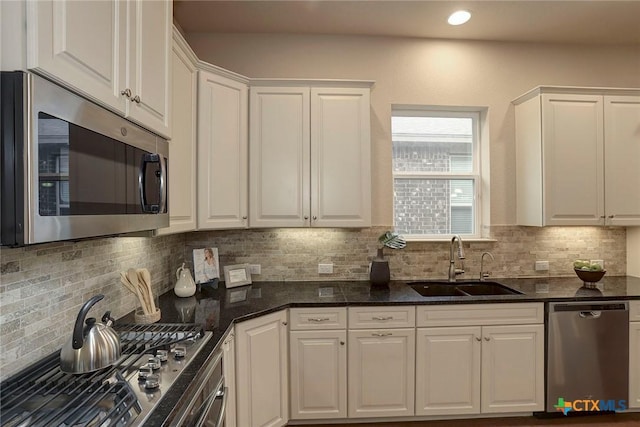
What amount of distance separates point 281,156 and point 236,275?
979mm

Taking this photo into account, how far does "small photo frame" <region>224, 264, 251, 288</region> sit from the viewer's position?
8.52 ft

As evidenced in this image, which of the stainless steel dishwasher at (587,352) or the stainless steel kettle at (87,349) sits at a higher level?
the stainless steel kettle at (87,349)

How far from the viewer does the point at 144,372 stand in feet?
3.71

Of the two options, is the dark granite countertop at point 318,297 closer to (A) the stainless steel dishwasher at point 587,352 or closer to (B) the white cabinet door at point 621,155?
(A) the stainless steel dishwasher at point 587,352

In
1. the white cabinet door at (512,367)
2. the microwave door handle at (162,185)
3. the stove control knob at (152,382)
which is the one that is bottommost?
the white cabinet door at (512,367)

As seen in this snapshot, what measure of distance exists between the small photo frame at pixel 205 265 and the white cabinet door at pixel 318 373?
78cm

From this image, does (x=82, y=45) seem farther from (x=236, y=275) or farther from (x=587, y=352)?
(x=587, y=352)

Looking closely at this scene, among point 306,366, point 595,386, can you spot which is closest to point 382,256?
point 306,366

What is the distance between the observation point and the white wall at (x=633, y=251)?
2.93 metres

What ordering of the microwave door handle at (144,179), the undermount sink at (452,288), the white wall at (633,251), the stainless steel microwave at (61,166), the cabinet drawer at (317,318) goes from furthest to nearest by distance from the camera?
1. the white wall at (633,251)
2. the undermount sink at (452,288)
3. the cabinet drawer at (317,318)
4. the microwave door handle at (144,179)
5. the stainless steel microwave at (61,166)

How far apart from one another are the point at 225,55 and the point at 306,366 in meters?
2.49

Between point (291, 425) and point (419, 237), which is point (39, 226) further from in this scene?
point (419, 237)

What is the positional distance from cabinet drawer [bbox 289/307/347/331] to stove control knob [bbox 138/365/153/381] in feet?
3.77

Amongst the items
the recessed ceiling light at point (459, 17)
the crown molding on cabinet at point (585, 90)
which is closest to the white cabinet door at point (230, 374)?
the recessed ceiling light at point (459, 17)
